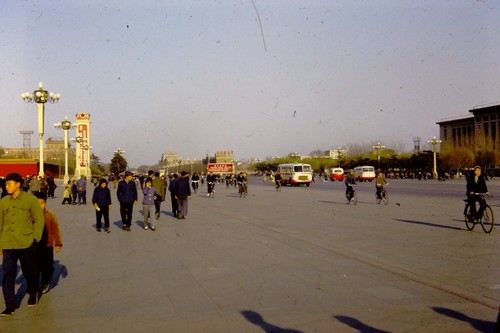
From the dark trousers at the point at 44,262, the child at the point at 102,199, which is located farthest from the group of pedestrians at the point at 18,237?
the child at the point at 102,199

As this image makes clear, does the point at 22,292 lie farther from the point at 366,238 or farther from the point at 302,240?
the point at 366,238

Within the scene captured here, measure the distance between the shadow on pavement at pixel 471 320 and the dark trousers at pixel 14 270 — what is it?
4726mm

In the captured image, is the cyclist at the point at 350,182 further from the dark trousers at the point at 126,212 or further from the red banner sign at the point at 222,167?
the red banner sign at the point at 222,167

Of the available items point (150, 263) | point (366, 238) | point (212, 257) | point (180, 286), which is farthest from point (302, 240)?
point (180, 286)

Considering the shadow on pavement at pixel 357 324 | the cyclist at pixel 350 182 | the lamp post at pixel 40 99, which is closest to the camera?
the shadow on pavement at pixel 357 324

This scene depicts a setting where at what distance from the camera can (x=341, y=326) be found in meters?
5.34

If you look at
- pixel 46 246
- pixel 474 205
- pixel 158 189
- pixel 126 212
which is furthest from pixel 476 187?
pixel 158 189

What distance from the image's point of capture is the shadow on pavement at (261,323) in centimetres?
524

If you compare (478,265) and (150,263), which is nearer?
(478,265)

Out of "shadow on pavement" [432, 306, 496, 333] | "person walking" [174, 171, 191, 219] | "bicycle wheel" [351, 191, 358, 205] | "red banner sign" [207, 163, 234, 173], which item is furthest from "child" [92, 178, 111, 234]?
"red banner sign" [207, 163, 234, 173]

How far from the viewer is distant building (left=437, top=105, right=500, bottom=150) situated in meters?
87.0

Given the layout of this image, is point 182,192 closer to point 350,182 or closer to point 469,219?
point 469,219

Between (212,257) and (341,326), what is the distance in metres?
4.71

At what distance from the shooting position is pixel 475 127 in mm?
97875
